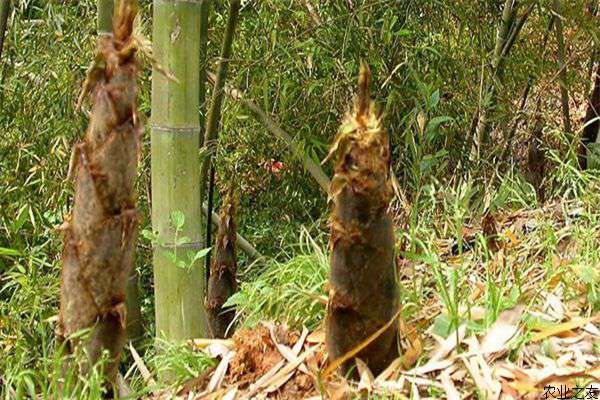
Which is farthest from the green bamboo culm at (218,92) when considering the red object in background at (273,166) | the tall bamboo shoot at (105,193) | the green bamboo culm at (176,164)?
the tall bamboo shoot at (105,193)

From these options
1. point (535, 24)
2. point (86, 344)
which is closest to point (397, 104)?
point (535, 24)

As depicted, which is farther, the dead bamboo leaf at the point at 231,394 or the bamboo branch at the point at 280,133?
the bamboo branch at the point at 280,133

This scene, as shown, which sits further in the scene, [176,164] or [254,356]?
[176,164]

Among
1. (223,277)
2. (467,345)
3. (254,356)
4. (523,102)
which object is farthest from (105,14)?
(523,102)

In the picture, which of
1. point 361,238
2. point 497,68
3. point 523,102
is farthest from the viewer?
point 523,102

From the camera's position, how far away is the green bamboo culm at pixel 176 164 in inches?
87.4

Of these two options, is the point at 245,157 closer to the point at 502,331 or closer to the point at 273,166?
the point at 273,166

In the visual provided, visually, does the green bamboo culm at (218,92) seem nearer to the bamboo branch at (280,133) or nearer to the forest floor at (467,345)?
the bamboo branch at (280,133)

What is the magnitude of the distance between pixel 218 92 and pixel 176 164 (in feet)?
3.00

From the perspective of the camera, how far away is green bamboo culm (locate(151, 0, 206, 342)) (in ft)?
7.29

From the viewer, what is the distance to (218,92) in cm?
311

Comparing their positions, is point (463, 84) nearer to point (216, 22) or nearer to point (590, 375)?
point (216, 22)

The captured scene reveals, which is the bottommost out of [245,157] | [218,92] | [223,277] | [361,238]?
[223,277]

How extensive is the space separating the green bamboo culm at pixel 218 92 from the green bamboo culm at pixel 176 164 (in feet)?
2.50
